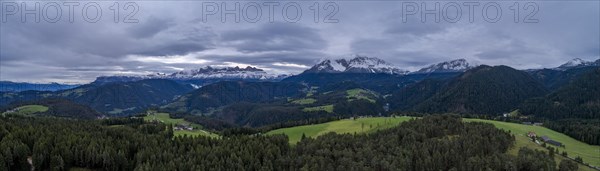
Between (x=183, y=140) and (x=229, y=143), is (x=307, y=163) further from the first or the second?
(x=183, y=140)

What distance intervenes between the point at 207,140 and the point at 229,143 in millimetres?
11800

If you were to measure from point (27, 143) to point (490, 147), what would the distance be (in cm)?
15696

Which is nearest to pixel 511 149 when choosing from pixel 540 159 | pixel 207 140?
pixel 540 159

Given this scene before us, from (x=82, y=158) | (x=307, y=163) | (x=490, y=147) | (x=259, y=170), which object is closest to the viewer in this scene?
(x=82, y=158)

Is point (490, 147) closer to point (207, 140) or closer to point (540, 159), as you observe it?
point (540, 159)

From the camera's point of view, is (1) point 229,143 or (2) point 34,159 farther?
(1) point 229,143

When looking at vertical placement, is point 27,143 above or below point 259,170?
above

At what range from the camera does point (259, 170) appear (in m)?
134

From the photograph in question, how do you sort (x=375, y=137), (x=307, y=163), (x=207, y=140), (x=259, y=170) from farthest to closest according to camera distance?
1. (x=375, y=137)
2. (x=207, y=140)
3. (x=307, y=163)
4. (x=259, y=170)

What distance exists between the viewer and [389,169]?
5315 inches

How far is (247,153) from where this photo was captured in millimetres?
146875

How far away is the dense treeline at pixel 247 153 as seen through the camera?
12262 cm

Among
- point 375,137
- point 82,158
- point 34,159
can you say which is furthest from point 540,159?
point 34,159

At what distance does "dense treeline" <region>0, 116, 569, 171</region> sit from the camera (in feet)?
402
